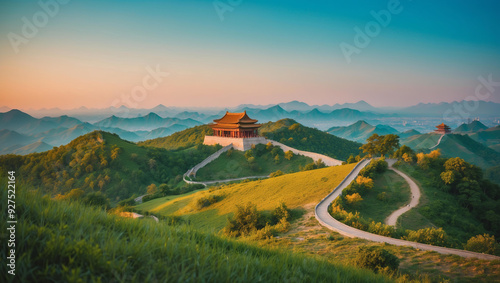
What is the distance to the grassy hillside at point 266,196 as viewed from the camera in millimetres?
19844

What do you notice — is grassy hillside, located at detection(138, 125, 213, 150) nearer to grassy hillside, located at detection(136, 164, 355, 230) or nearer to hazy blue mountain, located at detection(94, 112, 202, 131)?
grassy hillside, located at detection(136, 164, 355, 230)

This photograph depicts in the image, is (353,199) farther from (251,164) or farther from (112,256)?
(251,164)

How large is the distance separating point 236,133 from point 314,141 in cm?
1829

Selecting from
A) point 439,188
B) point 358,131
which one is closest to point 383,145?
point 439,188

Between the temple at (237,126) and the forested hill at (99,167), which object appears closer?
the forested hill at (99,167)

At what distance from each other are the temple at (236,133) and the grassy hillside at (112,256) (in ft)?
137

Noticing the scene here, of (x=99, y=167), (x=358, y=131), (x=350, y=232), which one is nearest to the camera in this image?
(x=350, y=232)

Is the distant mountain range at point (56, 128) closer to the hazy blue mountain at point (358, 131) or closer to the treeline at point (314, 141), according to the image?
the treeline at point (314, 141)

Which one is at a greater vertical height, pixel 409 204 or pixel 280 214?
pixel 409 204

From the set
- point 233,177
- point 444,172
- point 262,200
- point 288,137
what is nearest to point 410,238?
point 262,200

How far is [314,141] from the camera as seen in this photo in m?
56.7

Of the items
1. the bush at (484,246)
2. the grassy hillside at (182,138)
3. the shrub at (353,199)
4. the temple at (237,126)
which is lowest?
the shrub at (353,199)

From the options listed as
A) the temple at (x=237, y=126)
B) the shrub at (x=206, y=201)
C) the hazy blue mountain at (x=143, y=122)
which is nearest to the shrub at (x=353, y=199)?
the shrub at (x=206, y=201)

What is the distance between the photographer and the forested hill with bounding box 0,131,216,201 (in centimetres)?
3416
